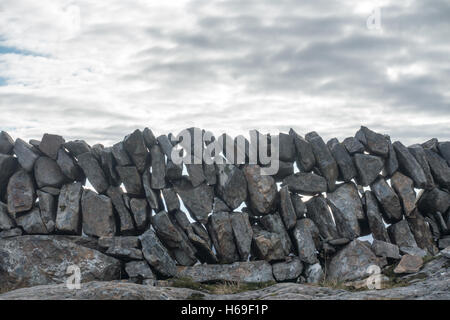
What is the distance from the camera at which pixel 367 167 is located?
20016mm

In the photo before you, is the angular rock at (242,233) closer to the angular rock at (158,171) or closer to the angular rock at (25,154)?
the angular rock at (158,171)

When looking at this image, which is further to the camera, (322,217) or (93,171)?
(322,217)

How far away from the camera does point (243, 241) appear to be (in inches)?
725

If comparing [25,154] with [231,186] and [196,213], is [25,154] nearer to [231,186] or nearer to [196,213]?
[196,213]

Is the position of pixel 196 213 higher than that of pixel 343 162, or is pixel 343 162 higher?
pixel 343 162

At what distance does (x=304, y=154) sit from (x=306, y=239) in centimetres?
341

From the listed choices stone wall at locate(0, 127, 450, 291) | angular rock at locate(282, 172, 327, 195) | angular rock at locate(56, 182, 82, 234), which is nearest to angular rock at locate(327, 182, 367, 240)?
stone wall at locate(0, 127, 450, 291)

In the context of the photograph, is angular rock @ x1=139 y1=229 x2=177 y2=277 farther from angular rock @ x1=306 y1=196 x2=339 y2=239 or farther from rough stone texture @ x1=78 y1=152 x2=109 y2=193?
angular rock @ x1=306 y1=196 x2=339 y2=239

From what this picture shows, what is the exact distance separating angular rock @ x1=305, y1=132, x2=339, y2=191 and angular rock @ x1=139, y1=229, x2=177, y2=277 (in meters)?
7.08

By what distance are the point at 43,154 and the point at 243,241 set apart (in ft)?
29.4

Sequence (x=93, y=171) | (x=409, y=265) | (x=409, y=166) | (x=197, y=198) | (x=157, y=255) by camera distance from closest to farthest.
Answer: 1. (x=409, y=265)
2. (x=157, y=255)
3. (x=197, y=198)
4. (x=93, y=171)
5. (x=409, y=166)

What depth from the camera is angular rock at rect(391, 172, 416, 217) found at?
2017cm

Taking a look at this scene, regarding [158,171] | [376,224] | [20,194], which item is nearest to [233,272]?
[158,171]

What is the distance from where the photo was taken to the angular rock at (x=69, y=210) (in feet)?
61.3
